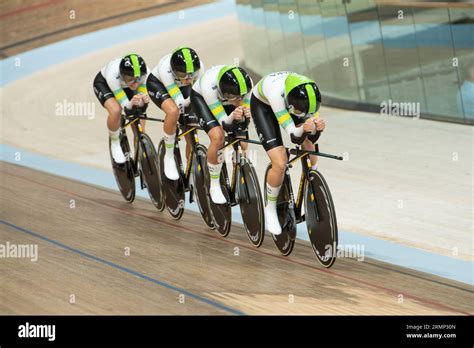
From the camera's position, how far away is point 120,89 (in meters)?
7.73

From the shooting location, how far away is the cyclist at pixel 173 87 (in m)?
7.04

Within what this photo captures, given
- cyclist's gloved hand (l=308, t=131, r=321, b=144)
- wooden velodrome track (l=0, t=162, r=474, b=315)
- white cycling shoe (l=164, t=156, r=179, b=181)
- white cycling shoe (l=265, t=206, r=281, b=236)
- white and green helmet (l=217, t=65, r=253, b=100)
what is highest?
white and green helmet (l=217, t=65, r=253, b=100)

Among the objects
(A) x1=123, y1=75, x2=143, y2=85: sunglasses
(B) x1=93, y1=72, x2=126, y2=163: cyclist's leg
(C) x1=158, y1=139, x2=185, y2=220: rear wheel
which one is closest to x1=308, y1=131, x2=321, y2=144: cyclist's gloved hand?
(C) x1=158, y1=139, x2=185, y2=220: rear wheel

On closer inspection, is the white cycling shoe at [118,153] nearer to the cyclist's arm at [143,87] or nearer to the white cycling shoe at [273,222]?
the cyclist's arm at [143,87]

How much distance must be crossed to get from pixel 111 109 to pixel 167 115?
732mm

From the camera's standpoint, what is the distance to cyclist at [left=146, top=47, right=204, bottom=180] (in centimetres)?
704

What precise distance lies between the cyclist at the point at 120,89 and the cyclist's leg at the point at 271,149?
165 cm

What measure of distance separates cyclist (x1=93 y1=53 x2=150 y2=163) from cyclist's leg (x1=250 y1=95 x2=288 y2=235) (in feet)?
5.42

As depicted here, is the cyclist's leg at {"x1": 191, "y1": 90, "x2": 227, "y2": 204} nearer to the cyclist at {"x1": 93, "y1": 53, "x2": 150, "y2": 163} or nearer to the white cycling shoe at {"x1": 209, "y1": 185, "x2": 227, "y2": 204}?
the white cycling shoe at {"x1": 209, "y1": 185, "x2": 227, "y2": 204}

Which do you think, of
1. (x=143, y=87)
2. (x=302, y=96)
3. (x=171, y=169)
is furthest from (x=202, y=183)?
(x=302, y=96)

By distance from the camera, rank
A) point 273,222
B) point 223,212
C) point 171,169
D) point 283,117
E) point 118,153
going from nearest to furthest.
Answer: point 283,117 → point 273,222 → point 223,212 → point 171,169 → point 118,153

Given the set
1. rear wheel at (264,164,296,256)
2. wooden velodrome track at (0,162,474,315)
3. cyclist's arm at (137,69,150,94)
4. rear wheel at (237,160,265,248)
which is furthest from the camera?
cyclist's arm at (137,69,150,94)

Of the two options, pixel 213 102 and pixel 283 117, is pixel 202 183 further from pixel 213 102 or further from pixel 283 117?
pixel 283 117

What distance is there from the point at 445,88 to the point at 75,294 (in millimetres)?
6412
